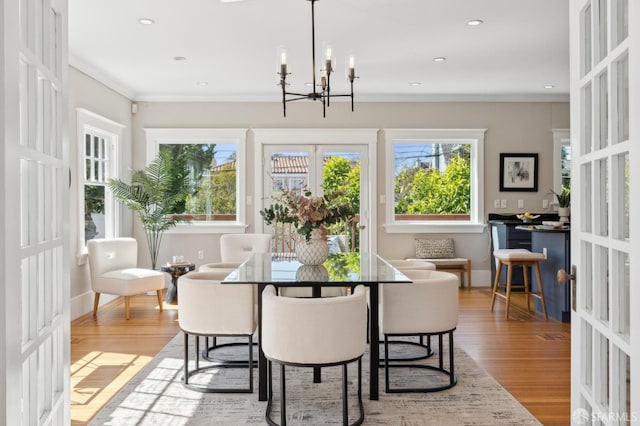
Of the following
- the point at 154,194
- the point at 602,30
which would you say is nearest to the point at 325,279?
the point at 602,30

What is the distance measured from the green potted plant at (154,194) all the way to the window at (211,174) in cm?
37

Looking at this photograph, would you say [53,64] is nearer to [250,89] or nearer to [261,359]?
[261,359]

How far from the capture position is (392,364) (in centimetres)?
354

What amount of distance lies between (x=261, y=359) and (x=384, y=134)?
4.62 metres

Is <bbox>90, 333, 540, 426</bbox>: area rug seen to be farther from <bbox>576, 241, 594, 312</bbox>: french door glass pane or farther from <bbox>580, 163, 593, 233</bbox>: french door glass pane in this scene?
<bbox>580, 163, 593, 233</bbox>: french door glass pane

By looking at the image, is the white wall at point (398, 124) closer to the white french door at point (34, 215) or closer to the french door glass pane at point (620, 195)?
the white french door at point (34, 215)

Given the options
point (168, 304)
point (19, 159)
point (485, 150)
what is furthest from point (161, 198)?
point (19, 159)

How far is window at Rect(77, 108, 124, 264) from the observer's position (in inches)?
208

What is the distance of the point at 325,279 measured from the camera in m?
2.85

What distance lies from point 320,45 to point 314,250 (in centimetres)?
228

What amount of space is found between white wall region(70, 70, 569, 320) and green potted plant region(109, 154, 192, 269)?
1.75ft

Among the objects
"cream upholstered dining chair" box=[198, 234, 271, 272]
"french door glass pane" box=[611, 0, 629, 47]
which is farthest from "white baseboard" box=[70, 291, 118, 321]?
"french door glass pane" box=[611, 0, 629, 47]

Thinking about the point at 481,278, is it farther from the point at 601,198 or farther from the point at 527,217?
the point at 601,198

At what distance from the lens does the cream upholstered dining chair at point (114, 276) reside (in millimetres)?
4988
